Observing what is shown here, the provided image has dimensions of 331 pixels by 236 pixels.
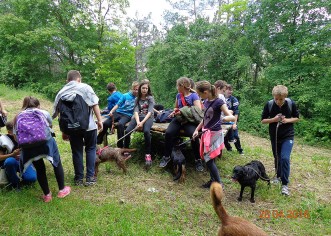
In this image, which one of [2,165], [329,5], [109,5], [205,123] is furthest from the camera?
[109,5]

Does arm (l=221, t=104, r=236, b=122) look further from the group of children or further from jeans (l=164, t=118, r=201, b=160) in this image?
jeans (l=164, t=118, r=201, b=160)

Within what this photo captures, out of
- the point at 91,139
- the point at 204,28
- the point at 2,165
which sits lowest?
the point at 2,165

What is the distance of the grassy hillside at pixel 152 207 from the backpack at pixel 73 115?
3.40ft

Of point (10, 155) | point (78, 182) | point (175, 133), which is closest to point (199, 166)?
point (175, 133)

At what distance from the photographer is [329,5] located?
1100 centimetres

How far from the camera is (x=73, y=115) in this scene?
3.61 meters

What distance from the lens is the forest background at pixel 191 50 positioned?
1200 cm

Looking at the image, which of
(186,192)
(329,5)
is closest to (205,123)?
(186,192)

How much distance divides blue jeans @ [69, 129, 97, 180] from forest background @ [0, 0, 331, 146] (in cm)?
996

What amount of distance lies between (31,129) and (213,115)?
2.61 m

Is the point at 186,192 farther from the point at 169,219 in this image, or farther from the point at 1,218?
the point at 1,218

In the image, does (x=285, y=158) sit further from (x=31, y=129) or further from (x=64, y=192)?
(x=31, y=129)

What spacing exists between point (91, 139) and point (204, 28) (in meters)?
14.9

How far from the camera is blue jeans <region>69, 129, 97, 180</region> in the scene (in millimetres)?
3881
